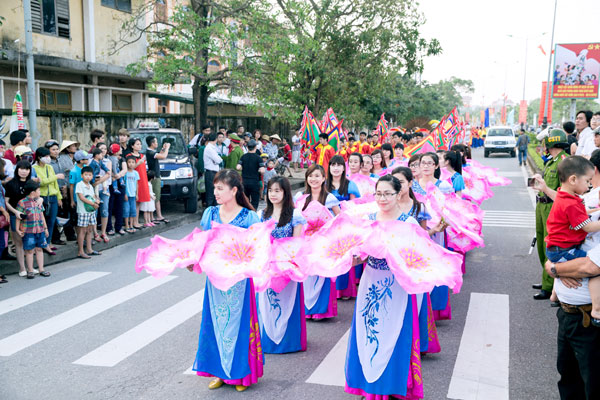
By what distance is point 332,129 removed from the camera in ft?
50.1

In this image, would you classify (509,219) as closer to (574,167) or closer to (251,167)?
(251,167)

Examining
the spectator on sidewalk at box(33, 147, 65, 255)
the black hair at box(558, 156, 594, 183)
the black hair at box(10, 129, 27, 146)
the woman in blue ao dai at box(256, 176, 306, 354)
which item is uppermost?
the black hair at box(558, 156, 594, 183)

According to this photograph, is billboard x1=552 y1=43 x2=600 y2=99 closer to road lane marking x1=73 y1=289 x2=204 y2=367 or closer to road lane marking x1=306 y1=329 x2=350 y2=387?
road lane marking x1=73 y1=289 x2=204 y2=367

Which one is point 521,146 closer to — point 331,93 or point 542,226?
point 331,93

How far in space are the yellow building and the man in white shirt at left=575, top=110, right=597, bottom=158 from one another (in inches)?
555

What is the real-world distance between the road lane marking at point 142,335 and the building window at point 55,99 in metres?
13.8

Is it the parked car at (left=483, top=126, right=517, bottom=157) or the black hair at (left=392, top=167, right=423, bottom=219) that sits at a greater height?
the black hair at (left=392, top=167, right=423, bottom=219)

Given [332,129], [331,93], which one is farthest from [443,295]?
[331,93]

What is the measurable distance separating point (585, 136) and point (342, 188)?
447 centimetres

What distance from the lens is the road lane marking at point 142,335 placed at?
5.25 metres

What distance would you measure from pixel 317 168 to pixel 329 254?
6.68ft

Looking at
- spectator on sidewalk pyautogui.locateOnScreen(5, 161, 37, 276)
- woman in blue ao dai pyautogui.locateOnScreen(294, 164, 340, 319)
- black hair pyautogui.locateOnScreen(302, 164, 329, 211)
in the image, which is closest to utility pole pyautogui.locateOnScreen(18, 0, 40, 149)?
→ spectator on sidewalk pyautogui.locateOnScreen(5, 161, 37, 276)

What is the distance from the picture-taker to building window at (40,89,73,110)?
60.2 ft

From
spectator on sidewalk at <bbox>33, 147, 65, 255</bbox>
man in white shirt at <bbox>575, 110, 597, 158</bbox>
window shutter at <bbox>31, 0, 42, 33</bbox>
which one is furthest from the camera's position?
window shutter at <bbox>31, 0, 42, 33</bbox>
